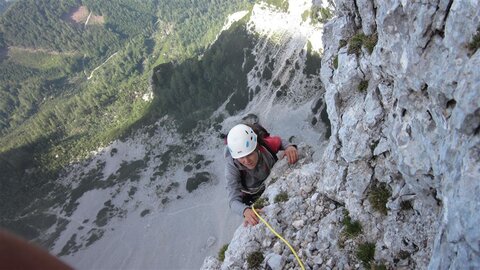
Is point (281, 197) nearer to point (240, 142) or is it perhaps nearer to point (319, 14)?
point (240, 142)

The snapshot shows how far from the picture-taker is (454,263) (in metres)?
7.21

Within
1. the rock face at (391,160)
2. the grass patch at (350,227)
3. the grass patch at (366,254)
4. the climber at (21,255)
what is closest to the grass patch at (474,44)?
the rock face at (391,160)

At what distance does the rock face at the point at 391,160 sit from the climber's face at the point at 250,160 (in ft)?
4.85

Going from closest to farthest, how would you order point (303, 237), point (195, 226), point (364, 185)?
point (364, 185) → point (303, 237) → point (195, 226)

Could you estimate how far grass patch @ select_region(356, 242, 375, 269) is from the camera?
11331 mm

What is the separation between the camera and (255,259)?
1395 cm

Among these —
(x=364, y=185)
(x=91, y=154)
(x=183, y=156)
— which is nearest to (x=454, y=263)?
(x=364, y=185)

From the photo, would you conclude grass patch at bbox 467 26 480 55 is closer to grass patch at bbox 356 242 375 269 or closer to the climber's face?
grass patch at bbox 356 242 375 269

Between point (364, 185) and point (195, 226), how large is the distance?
82.9 m

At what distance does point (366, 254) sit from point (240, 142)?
6.26 m

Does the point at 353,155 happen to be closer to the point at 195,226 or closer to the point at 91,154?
the point at 195,226

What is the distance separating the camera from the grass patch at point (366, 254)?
446 inches

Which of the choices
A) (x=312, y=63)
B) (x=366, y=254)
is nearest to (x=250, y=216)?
(x=366, y=254)

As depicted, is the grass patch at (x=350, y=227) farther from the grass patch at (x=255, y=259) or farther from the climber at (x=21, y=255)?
the climber at (x=21, y=255)
